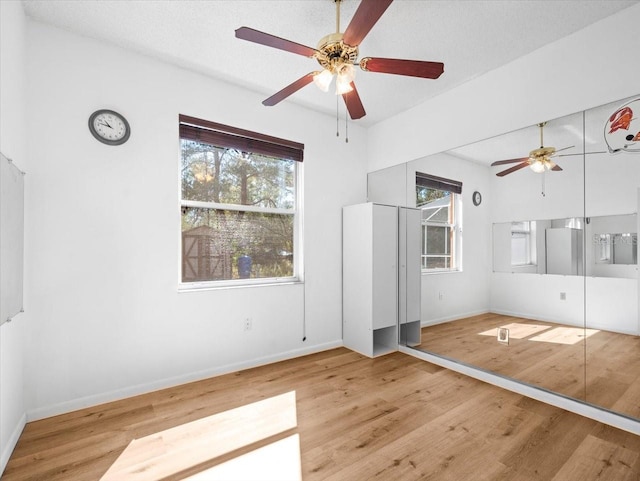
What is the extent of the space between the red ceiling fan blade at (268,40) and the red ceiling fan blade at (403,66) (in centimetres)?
34

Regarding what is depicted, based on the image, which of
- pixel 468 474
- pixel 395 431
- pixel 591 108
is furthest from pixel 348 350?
pixel 591 108

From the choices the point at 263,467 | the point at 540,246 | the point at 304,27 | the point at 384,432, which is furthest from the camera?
the point at 540,246

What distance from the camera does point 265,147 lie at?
327 cm

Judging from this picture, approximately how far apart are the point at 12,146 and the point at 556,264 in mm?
3875

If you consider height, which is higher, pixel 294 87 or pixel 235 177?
pixel 294 87

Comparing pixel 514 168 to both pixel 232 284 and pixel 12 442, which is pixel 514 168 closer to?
pixel 232 284

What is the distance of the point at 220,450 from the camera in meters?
1.88

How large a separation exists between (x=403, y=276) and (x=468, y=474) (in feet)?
7.18

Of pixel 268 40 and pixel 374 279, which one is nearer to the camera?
pixel 268 40

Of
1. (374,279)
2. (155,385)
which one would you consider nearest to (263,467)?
(155,385)

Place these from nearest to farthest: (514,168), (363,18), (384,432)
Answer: (363,18) < (384,432) < (514,168)

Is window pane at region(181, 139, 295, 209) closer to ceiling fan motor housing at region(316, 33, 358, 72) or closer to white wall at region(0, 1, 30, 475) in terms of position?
white wall at region(0, 1, 30, 475)

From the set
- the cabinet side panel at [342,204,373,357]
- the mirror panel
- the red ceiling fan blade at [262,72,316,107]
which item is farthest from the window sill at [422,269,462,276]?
the red ceiling fan blade at [262,72,316,107]

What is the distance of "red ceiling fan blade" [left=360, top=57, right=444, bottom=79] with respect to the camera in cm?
190
